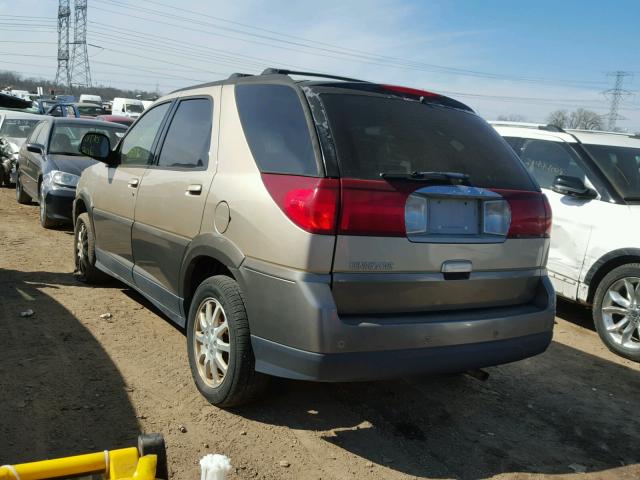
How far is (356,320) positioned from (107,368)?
77.1 inches

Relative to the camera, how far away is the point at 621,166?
589 cm

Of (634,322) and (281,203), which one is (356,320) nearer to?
(281,203)

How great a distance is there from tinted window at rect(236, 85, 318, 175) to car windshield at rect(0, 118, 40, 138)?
11124 mm

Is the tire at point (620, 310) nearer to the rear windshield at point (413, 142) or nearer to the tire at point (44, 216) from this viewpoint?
the rear windshield at point (413, 142)

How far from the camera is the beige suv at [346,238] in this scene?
107 inches

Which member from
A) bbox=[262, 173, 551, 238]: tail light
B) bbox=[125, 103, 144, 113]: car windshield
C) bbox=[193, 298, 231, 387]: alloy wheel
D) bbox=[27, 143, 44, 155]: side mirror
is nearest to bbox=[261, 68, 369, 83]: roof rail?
bbox=[262, 173, 551, 238]: tail light

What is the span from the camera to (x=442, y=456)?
3076mm

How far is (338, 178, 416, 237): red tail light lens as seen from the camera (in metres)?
2.71

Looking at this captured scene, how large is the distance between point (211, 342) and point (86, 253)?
9.38ft

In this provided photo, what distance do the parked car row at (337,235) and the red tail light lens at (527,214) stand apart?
0.04ft

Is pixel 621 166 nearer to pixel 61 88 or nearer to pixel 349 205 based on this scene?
pixel 349 205

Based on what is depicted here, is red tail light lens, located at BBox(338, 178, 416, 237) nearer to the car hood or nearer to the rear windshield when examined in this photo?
the rear windshield

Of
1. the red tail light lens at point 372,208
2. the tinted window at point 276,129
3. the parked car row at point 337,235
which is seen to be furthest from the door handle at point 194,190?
the red tail light lens at point 372,208

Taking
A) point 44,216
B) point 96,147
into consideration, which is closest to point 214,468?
point 96,147
